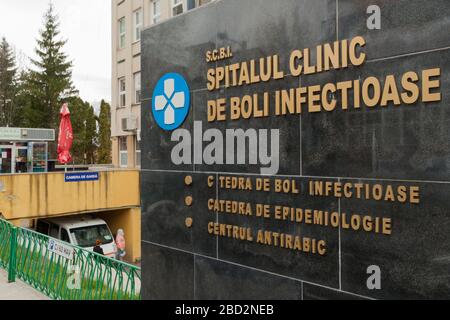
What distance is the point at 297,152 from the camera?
3.89 meters

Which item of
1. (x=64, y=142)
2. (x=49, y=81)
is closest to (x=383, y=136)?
(x=64, y=142)

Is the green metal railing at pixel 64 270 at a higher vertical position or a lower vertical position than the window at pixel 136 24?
lower

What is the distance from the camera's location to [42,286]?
830cm

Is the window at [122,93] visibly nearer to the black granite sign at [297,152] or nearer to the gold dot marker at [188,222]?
the black granite sign at [297,152]

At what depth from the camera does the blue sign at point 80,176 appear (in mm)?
17938

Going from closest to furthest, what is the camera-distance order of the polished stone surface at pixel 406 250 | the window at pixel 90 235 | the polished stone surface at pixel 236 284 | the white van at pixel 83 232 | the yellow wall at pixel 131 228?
the polished stone surface at pixel 406 250 → the polished stone surface at pixel 236 284 → the white van at pixel 83 232 → the window at pixel 90 235 → the yellow wall at pixel 131 228

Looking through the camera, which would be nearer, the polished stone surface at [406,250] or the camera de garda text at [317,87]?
the polished stone surface at [406,250]

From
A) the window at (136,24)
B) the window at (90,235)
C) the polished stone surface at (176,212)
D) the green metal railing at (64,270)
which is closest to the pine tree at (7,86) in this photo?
the window at (136,24)

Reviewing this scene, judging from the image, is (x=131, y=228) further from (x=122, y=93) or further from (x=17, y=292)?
(x=17, y=292)

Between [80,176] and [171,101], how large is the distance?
14.3 m

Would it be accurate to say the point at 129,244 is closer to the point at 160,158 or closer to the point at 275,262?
the point at 160,158

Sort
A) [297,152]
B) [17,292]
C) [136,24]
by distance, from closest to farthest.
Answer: [297,152] < [17,292] < [136,24]

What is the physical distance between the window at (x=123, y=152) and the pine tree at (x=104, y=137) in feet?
93.3

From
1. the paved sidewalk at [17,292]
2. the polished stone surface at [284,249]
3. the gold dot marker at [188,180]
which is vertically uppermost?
the gold dot marker at [188,180]
